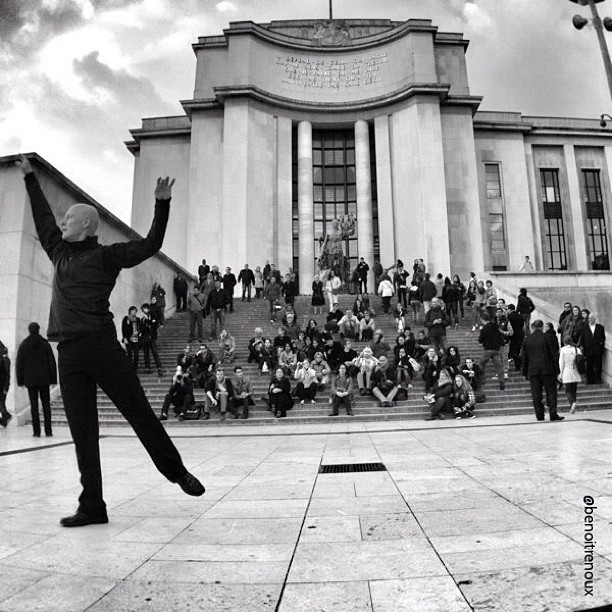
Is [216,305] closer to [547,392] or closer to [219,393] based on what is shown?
[219,393]

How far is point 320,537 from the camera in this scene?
9.84 ft

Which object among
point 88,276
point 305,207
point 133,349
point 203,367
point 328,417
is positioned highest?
point 305,207

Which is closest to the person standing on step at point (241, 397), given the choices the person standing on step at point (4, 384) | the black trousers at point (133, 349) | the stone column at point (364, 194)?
the black trousers at point (133, 349)

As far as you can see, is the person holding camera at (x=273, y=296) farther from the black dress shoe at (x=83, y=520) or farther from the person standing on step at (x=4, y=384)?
the black dress shoe at (x=83, y=520)

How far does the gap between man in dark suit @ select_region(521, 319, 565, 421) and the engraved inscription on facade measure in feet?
98.5

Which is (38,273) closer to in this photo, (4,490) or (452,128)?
(4,490)

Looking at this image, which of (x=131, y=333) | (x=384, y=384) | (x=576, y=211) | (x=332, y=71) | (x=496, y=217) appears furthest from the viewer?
(x=576, y=211)

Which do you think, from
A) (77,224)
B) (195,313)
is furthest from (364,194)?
(77,224)

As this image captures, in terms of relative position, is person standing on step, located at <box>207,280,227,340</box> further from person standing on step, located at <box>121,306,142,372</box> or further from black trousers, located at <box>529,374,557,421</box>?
black trousers, located at <box>529,374,557,421</box>

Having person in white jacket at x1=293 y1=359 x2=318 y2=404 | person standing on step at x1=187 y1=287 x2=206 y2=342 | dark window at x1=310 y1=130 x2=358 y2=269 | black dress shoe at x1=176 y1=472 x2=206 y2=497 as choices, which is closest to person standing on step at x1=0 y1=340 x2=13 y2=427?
person in white jacket at x1=293 y1=359 x2=318 y2=404

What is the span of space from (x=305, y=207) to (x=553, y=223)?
16.8 meters

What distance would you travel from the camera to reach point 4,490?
15.1ft

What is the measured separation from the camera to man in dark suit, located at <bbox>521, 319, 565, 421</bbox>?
396 inches

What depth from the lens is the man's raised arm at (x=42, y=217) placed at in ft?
12.0
